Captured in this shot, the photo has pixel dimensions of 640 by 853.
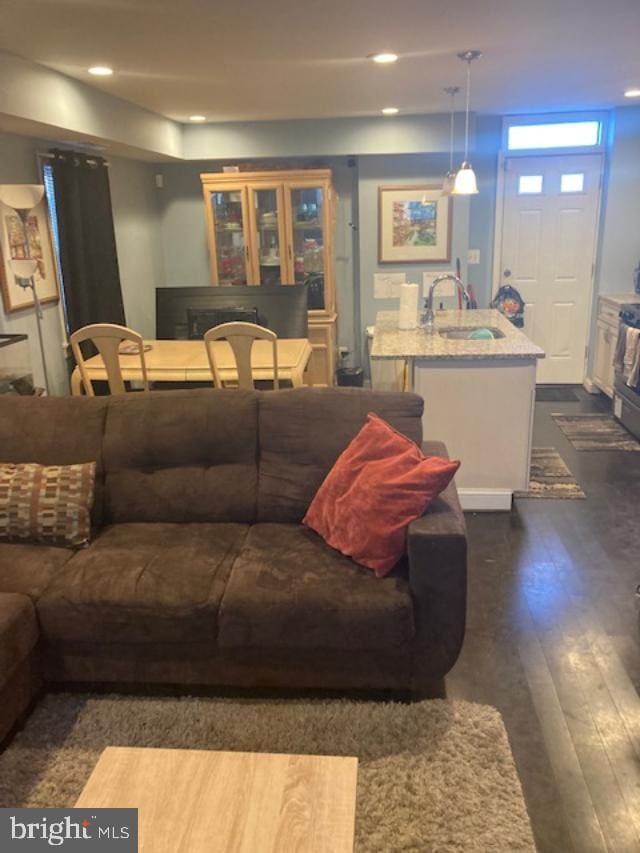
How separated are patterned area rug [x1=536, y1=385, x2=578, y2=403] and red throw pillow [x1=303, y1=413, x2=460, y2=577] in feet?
12.0

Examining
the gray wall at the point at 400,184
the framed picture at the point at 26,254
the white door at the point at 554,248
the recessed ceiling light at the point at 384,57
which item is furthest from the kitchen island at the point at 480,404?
the white door at the point at 554,248

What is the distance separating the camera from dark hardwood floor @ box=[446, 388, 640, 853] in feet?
6.18

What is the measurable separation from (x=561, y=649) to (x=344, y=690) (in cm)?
82

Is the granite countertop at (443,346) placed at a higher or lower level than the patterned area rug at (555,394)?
higher

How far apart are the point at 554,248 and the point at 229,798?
5.55m

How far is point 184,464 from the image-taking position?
269 cm

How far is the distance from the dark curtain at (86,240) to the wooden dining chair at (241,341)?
1.22 metres

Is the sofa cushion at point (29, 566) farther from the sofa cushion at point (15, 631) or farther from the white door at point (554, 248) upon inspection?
the white door at point (554, 248)

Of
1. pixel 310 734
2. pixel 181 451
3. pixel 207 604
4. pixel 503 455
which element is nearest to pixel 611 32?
pixel 503 455

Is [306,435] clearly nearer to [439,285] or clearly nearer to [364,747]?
[364,747]

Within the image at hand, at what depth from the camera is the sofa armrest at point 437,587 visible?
210 centimetres

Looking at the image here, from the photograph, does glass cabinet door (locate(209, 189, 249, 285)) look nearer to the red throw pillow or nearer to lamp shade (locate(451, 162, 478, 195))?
lamp shade (locate(451, 162, 478, 195))

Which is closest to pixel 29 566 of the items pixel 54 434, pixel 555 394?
pixel 54 434

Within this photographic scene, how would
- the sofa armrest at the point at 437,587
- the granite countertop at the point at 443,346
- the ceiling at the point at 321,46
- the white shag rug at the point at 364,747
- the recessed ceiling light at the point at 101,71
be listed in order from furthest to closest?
the granite countertop at the point at 443,346
the recessed ceiling light at the point at 101,71
the ceiling at the point at 321,46
the sofa armrest at the point at 437,587
the white shag rug at the point at 364,747
